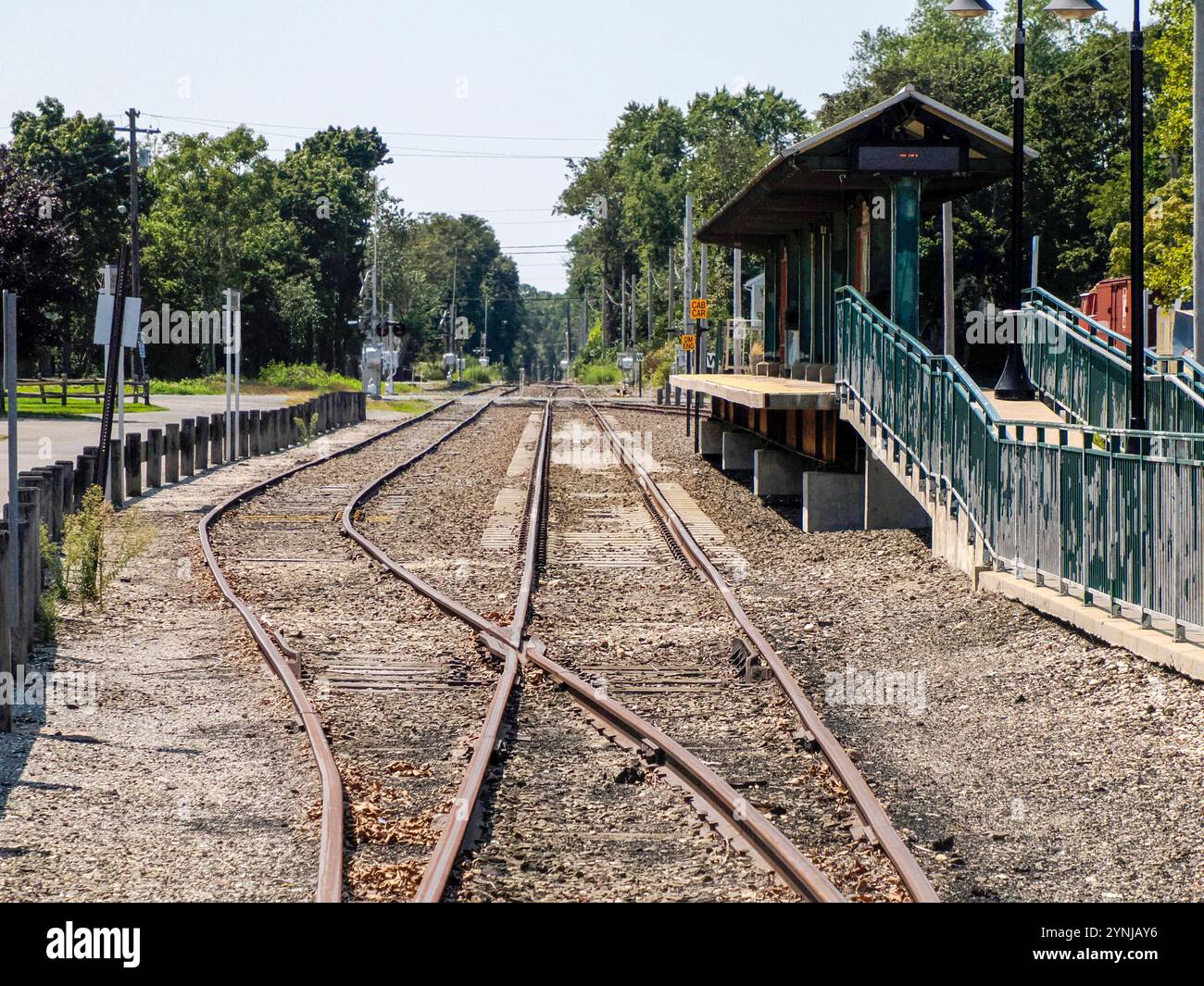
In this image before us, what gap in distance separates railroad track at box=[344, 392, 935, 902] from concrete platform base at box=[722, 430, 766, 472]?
1382cm

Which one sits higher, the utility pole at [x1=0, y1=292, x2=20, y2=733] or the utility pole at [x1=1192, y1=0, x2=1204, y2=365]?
the utility pole at [x1=1192, y1=0, x2=1204, y2=365]

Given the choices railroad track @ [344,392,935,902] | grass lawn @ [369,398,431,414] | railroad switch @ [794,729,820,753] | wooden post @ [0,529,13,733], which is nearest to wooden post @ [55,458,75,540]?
railroad track @ [344,392,935,902]

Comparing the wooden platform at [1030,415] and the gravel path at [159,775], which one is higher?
the wooden platform at [1030,415]

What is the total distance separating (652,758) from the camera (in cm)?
830

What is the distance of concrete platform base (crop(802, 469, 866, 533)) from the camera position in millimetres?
19375

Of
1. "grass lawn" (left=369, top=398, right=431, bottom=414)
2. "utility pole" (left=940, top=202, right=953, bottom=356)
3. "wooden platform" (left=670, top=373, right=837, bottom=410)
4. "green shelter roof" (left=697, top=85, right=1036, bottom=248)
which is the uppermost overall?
"green shelter roof" (left=697, top=85, right=1036, bottom=248)

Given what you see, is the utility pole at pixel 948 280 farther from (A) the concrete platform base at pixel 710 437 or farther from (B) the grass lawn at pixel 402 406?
(B) the grass lawn at pixel 402 406

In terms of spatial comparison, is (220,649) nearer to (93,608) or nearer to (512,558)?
(93,608)

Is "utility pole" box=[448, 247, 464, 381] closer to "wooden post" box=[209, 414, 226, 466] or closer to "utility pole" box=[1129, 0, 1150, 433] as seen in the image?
"wooden post" box=[209, 414, 226, 466]

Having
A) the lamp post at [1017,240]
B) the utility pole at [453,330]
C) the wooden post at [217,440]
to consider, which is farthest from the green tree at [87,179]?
the lamp post at [1017,240]

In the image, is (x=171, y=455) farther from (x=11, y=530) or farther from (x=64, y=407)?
(x=64, y=407)

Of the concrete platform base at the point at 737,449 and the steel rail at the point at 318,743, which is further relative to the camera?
the concrete platform base at the point at 737,449

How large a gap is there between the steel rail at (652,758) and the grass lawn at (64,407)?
3363 cm

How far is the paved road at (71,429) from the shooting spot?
27.4m
